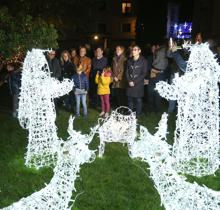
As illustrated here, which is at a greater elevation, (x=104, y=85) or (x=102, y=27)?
(x=102, y=27)

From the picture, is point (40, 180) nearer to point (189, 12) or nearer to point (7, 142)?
point (7, 142)

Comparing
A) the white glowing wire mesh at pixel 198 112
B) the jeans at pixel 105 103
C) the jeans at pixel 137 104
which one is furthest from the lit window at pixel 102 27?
the white glowing wire mesh at pixel 198 112

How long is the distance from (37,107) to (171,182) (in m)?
3.07

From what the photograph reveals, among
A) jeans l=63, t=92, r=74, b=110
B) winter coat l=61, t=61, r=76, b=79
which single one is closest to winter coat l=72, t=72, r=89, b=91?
winter coat l=61, t=61, r=76, b=79

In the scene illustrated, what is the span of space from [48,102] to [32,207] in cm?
268

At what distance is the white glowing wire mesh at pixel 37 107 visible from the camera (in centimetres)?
624

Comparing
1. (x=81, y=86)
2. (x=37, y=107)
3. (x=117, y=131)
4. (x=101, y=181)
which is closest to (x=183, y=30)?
(x=81, y=86)

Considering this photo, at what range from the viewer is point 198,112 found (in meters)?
6.09

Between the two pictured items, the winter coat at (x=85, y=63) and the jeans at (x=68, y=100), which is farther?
the jeans at (x=68, y=100)

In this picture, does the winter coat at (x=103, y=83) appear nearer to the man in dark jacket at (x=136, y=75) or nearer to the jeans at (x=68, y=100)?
the man in dark jacket at (x=136, y=75)

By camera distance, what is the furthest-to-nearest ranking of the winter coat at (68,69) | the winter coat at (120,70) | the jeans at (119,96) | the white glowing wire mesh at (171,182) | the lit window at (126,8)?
the lit window at (126,8), the jeans at (119,96), the winter coat at (68,69), the winter coat at (120,70), the white glowing wire mesh at (171,182)

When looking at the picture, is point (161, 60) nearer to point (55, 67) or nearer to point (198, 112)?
point (55, 67)

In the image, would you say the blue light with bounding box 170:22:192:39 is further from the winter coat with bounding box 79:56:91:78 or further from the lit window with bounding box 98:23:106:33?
the lit window with bounding box 98:23:106:33

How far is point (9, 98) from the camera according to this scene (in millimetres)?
12508
